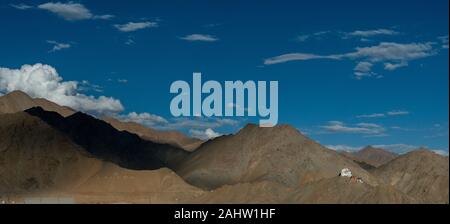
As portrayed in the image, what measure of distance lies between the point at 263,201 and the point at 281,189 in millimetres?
10812

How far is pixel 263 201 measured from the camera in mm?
144625

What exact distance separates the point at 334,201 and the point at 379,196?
845 centimetres

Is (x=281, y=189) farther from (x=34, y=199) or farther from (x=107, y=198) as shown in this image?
(x=34, y=199)
